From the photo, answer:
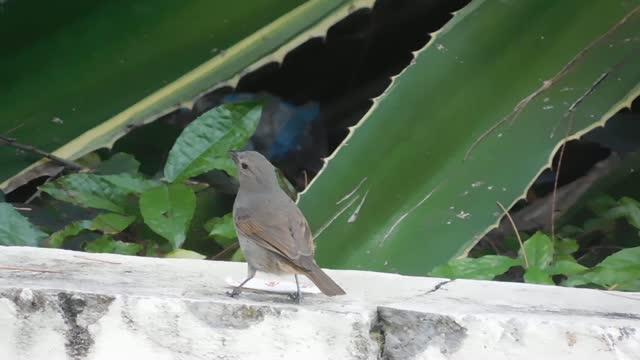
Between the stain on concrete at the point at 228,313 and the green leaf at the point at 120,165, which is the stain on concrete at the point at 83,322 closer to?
the stain on concrete at the point at 228,313

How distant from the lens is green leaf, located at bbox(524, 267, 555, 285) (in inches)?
133

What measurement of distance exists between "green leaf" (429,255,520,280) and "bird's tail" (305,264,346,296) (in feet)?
2.42

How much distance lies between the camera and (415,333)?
2.31m

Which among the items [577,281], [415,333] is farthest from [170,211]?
[415,333]

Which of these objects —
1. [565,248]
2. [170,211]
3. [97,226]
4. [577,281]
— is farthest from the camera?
[565,248]

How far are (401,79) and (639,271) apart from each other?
2.88 feet

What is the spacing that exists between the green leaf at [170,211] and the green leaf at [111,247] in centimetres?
10

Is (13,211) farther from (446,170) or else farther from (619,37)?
(619,37)

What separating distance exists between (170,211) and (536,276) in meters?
1.11

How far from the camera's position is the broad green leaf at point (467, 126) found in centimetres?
356

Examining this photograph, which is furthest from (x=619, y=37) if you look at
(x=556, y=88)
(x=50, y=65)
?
(x=50, y=65)

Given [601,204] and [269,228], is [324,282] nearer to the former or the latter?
[269,228]

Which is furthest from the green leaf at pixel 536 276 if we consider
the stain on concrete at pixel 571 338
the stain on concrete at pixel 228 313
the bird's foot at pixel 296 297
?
the stain on concrete at pixel 228 313

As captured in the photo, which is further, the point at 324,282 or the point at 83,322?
the point at 324,282
